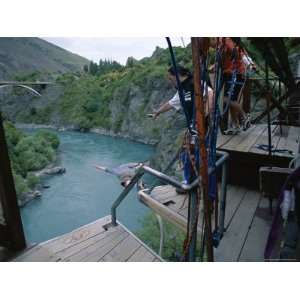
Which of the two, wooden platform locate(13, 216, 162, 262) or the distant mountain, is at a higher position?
the distant mountain

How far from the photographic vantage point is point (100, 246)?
2.32 metres

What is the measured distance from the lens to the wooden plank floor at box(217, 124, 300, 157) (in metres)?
2.68

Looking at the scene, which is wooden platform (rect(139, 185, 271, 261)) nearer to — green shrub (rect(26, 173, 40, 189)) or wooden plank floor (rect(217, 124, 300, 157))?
wooden plank floor (rect(217, 124, 300, 157))

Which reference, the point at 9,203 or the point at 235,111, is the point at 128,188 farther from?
the point at 235,111

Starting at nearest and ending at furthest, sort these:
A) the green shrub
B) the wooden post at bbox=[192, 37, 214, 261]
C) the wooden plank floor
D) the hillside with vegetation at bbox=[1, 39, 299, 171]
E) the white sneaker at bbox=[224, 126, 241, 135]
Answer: the wooden post at bbox=[192, 37, 214, 261] < the wooden plank floor < the white sneaker at bbox=[224, 126, 241, 135] < the green shrub < the hillside with vegetation at bbox=[1, 39, 299, 171]

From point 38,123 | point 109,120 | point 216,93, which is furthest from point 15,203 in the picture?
point 38,123

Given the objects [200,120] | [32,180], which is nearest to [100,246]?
[200,120]

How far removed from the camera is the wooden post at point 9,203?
140 centimetres

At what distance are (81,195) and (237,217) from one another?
77.1 ft

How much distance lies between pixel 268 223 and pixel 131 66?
42.2m

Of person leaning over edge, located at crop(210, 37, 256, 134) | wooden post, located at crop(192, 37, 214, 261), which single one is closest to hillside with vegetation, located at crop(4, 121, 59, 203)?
person leaning over edge, located at crop(210, 37, 256, 134)

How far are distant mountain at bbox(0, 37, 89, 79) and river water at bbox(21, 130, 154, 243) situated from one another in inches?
437

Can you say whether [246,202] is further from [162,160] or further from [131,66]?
[131,66]

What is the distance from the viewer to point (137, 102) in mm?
36438
